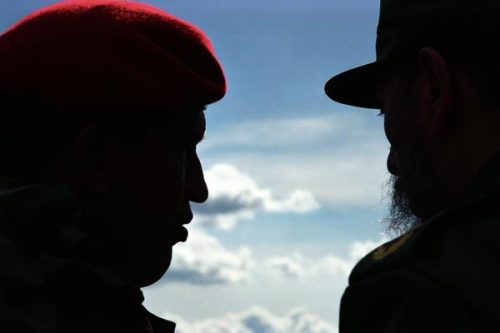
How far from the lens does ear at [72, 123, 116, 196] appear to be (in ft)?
10.6

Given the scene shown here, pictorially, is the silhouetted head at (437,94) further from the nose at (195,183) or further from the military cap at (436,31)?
the nose at (195,183)

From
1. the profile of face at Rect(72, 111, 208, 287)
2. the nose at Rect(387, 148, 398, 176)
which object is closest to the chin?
the profile of face at Rect(72, 111, 208, 287)

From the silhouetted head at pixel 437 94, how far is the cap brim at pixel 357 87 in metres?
0.11

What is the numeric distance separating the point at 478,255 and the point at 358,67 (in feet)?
4.66

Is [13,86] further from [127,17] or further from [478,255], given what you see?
[478,255]

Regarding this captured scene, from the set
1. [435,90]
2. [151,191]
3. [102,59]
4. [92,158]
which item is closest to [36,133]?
[92,158]

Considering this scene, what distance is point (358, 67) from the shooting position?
3.47m

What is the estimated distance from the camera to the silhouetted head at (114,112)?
10.6 feet

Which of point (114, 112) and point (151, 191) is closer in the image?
point (114, 112)

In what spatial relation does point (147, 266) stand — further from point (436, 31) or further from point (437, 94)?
point (436, 31)

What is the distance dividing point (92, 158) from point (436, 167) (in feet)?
4.78

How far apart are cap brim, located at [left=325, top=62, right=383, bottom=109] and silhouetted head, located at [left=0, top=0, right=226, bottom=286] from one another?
628 millimetres

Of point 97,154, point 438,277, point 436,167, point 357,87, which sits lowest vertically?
point 438,277

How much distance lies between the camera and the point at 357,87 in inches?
145
